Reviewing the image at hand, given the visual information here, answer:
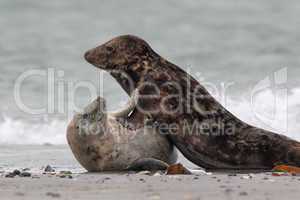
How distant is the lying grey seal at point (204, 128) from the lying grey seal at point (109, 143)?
31cm

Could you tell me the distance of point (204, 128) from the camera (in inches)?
360

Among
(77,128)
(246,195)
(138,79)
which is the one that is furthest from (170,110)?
(246,195)

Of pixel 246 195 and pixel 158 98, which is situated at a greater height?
pixel 158 98

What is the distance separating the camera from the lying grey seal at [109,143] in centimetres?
844

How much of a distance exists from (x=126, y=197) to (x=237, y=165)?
529 cm

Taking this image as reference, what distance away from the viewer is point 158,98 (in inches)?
359

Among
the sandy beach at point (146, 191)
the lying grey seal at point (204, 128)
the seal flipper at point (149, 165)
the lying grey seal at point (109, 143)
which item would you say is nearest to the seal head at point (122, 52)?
the lying grey seal at point (204, 128)

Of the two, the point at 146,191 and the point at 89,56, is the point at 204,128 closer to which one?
the point at 89,56

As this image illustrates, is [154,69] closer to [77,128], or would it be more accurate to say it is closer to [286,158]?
[77,128]

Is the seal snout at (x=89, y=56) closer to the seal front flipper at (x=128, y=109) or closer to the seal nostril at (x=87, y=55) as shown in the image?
the seal nostril at (x=87, y=55)

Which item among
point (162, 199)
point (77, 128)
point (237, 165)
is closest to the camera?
point (162, 199)

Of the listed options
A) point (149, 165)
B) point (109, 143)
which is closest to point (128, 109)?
point (109, 143)

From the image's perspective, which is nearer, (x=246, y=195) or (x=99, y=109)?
(x=246, y=195)

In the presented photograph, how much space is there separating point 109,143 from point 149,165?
766mm
